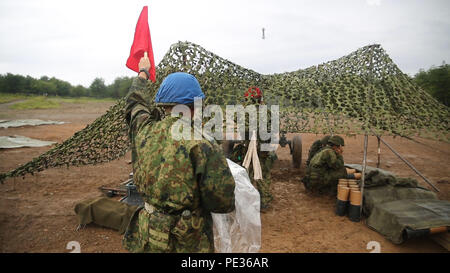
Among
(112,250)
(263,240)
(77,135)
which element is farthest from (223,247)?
(77,135)

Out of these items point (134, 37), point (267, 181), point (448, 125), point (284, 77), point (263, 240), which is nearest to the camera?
point (134, 37)

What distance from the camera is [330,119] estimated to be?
3.42m

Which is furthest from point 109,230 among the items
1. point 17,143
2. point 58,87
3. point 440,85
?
point 58,87

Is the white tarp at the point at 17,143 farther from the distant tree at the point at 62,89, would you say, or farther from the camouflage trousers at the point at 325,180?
the distant tree at the point at 62,89

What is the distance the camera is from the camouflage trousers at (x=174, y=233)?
69.2 inches

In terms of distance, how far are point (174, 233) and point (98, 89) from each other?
56813 millimetres

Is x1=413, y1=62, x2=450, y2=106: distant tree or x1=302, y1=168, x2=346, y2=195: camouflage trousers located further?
x1=413, y1=62, x2=450, y2=106: distant tree

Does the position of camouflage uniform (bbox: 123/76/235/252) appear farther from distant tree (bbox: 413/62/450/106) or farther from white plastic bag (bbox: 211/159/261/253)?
distant tree (bbox: 413/62/450/106)

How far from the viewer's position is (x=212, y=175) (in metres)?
1.66

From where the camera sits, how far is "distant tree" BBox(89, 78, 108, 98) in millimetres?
49691

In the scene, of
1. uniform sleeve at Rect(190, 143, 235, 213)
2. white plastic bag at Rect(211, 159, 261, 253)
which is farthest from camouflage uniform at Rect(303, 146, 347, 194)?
uniform sleeve at Rect(190, 143, 235, 213)

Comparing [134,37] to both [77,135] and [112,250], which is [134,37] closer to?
[77,135]

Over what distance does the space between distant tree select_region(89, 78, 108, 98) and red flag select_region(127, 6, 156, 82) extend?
51.2 meters

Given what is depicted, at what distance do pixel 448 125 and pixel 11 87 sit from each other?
5064 cm
